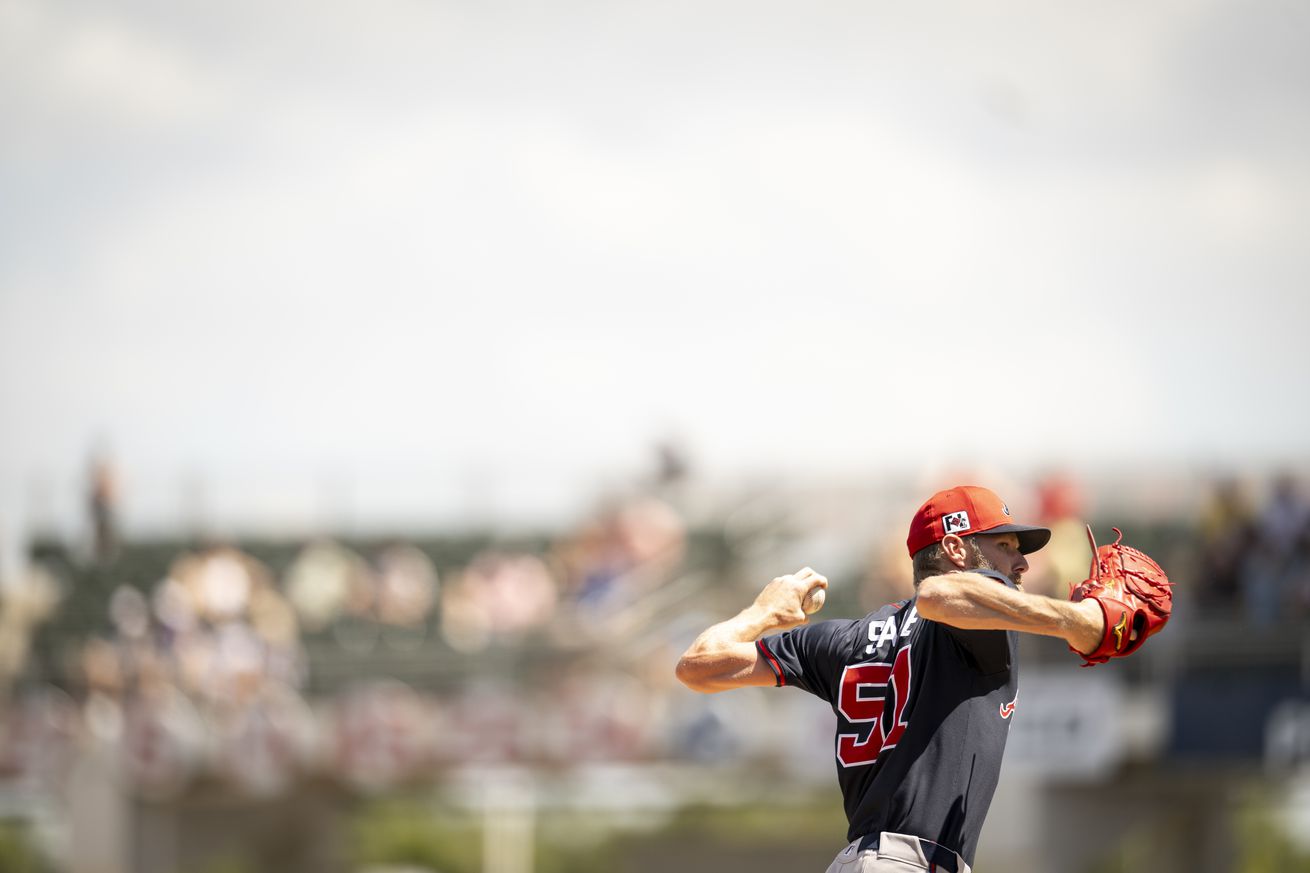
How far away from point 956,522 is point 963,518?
0.02m

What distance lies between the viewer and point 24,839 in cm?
2369

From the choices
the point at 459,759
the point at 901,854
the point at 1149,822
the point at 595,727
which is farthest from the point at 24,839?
the point at 901,854

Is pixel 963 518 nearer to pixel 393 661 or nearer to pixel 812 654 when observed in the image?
pixel 812 654

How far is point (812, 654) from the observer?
460 centimetres

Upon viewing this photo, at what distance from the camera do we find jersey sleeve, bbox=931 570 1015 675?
4.21 metres

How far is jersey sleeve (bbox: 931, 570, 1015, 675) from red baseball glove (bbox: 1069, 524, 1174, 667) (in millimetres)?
181

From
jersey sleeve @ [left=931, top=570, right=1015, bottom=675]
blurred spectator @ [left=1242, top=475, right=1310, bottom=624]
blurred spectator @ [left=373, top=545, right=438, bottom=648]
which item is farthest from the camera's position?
blurred spectator @ [left=373, top=545, right=438, bottom=648]

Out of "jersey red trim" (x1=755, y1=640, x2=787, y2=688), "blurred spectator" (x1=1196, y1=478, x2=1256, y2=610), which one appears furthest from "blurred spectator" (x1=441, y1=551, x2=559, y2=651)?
"jersey red trim" (x1=755, y1=640, x2=787, y2=688)

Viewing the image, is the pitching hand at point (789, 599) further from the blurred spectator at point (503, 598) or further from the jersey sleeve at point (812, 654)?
the blurred spectator at point (503, 598)

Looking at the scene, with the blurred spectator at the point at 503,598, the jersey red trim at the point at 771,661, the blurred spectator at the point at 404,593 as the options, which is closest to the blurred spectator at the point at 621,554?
the blurred spectator at the point at 503,598

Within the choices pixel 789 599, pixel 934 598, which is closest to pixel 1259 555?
pixel 789 599

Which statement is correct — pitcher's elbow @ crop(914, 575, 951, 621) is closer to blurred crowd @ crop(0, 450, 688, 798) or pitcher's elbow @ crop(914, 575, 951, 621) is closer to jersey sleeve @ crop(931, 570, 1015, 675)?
jersey sleeve @ crop(931, 570, 1015, 675)

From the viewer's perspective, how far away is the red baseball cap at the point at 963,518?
430cm

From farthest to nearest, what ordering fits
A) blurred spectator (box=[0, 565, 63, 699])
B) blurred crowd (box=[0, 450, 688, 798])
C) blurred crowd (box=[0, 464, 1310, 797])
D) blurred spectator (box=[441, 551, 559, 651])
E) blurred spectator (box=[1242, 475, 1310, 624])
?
1. blurred spectator (box=[0, 565, 63, 699])
2. blurred spectator (box=[441, 551, 559, 651])
3. blurred crowd (box=[0, 450, 688, 798])
4. blurred crowd (box=[0, 464, 1310, 797])
5. blurred spectator (box=[1242, 475, 1310, 624])
